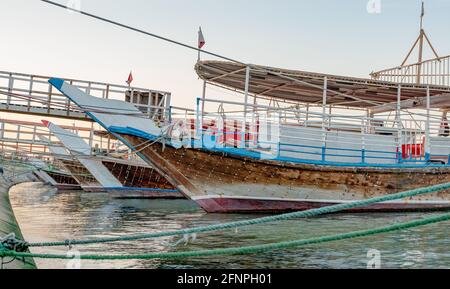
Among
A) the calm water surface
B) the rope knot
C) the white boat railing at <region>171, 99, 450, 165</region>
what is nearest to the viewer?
the rope knot

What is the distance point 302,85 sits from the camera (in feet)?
49.3

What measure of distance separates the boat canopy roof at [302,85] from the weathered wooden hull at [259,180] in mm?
2385

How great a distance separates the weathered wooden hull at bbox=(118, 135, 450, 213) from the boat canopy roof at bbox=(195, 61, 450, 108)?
2.39 meters

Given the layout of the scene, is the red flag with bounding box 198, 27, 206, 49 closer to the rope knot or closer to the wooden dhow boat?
the wooden dhow boat

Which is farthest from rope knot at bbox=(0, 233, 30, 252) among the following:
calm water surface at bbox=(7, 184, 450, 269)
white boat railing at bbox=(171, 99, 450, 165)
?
white boat railing at bbox=(171, 99, 450, 165)

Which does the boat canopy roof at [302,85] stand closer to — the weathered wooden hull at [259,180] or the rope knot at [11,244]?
the weathered wooden hull at [259,180]

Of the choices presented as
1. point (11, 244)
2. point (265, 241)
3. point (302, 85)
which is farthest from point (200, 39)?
point (11, 244)

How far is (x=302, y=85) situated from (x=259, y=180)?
4.25 metres

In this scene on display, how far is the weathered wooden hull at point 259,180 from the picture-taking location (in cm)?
1249

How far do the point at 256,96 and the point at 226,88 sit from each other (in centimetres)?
174

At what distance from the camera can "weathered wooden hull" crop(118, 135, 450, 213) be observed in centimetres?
1249

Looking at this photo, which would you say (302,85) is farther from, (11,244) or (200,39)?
(11,244)
